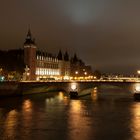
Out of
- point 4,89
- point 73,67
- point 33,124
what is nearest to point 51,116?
point 33,124

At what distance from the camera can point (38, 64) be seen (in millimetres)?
102938

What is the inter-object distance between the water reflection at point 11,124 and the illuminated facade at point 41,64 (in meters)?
49.6

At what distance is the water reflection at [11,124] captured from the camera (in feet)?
84.0

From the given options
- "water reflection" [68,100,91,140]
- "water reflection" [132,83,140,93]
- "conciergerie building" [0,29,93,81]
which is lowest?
"water reflection" [68,100,91,140]

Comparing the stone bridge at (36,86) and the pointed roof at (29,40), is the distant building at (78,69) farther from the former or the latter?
the stone bridge at (36,86)

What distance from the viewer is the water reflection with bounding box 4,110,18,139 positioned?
84.0 feet

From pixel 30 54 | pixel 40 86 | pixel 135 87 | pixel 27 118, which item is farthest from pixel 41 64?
pixel 27 118

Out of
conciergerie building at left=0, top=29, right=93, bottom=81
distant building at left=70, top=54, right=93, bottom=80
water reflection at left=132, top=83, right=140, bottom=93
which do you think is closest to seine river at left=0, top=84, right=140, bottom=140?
water reflection at left=132, top=83, right=140, bottom=93

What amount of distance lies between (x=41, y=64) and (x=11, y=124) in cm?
7580

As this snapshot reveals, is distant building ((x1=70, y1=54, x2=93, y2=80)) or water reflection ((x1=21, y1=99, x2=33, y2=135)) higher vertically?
distant building ((x1=70, y1=54, x2=93, y2=80))

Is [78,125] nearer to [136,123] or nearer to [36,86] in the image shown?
[136,123]

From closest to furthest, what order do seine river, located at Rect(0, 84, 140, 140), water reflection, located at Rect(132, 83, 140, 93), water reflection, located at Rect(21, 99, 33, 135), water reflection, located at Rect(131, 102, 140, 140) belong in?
1. seine river, located at Rect(0, 84, 140, 140)
2. water reflection, located at Rect(131, 102, 140, 140)
3. water reflection, located at Rect(21, 99, 33, 135)
4. water reflection, located at Rect(132, 83, 140, 93)

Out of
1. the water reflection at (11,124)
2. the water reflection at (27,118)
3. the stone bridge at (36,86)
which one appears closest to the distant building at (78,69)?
the stone bridge at (36,86)

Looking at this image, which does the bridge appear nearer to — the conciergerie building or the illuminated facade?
the conciergerie building
